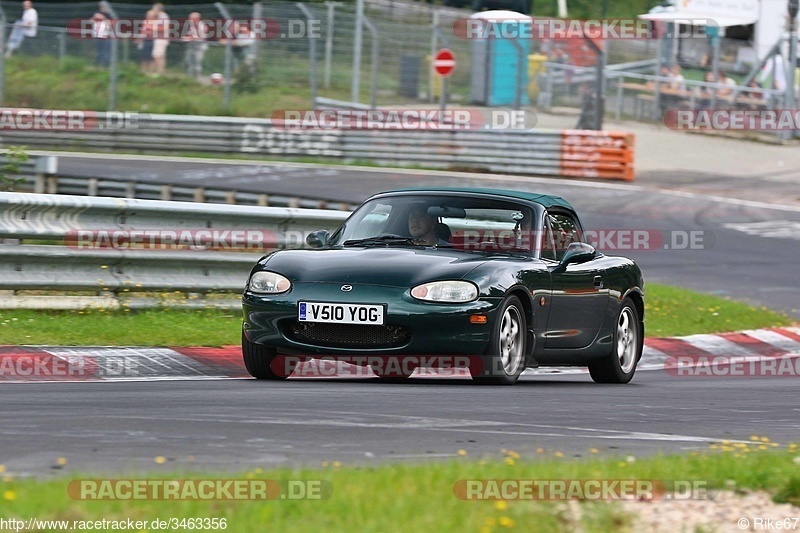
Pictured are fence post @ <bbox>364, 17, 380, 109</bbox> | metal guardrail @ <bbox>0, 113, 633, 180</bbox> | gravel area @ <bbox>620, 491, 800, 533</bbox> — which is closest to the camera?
gravel area @ <bbox>620, 491, 800, 533</bbox>

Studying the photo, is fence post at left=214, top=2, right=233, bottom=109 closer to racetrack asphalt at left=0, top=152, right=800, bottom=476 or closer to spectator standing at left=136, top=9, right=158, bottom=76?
spectator standing at left=136, top=9, right=158, bottom=76

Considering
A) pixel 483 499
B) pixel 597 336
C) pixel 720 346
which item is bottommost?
Answer: pixel 720 346

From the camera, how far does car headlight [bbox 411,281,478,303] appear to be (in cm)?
852

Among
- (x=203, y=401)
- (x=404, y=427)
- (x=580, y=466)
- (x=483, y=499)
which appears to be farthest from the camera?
(x=203, y=401)

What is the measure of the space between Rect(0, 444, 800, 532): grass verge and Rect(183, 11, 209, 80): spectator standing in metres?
26.6

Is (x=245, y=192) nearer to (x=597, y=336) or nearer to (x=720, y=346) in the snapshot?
(x=720, y=346)

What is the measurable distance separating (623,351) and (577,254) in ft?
4.36

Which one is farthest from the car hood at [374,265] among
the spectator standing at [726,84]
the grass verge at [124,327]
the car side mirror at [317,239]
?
the spectator standing at [726,84]

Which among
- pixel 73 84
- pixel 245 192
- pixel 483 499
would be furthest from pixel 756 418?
pixel 73 84

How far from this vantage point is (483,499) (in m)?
4.73

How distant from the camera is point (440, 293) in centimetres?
855

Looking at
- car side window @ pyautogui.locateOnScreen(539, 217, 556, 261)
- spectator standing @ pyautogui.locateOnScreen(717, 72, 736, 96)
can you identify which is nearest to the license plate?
car side window @ pyautogui.locateOnScreen(539, 217, 556, 261)

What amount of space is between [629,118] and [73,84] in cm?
1349

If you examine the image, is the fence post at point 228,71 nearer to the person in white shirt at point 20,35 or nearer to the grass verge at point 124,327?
the person in white shirt at point 20,35
